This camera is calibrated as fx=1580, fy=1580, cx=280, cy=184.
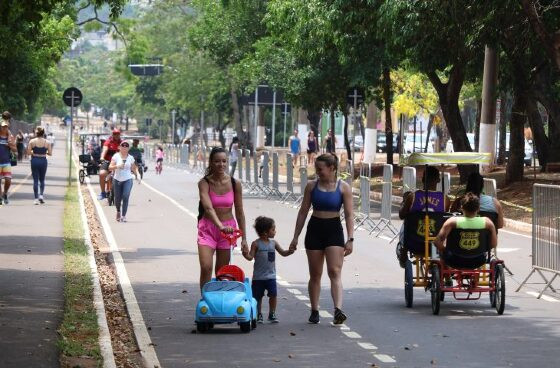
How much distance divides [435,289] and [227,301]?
2.69 metres

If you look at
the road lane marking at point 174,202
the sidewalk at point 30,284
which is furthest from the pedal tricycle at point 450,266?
the road lane marking at point 174,202

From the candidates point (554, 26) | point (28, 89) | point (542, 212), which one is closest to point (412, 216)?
point (542, 212)

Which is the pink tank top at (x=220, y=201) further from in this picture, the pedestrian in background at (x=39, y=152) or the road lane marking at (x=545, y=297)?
the pedestrian in background at (x=39, y=152)

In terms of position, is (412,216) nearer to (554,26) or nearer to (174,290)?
(174,290)

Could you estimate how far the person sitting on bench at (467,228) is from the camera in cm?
1559

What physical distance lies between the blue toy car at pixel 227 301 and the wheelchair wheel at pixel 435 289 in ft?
7.52

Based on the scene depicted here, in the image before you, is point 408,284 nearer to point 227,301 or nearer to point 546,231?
point 546,231

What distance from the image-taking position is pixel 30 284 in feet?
58.7

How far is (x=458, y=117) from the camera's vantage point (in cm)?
4150

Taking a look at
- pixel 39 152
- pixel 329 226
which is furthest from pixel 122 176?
pixel 329 226

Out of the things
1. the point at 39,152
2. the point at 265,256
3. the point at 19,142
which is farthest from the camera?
the point at 19,142

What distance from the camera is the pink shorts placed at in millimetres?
14484

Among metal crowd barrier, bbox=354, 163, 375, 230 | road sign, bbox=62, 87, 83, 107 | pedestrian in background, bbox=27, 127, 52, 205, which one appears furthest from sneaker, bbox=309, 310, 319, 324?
road sign, bbox=62, 87, 83, 107

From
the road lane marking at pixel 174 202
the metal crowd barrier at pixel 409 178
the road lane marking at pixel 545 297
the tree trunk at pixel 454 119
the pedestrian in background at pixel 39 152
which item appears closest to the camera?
the road lane marking at pixel 545 297
